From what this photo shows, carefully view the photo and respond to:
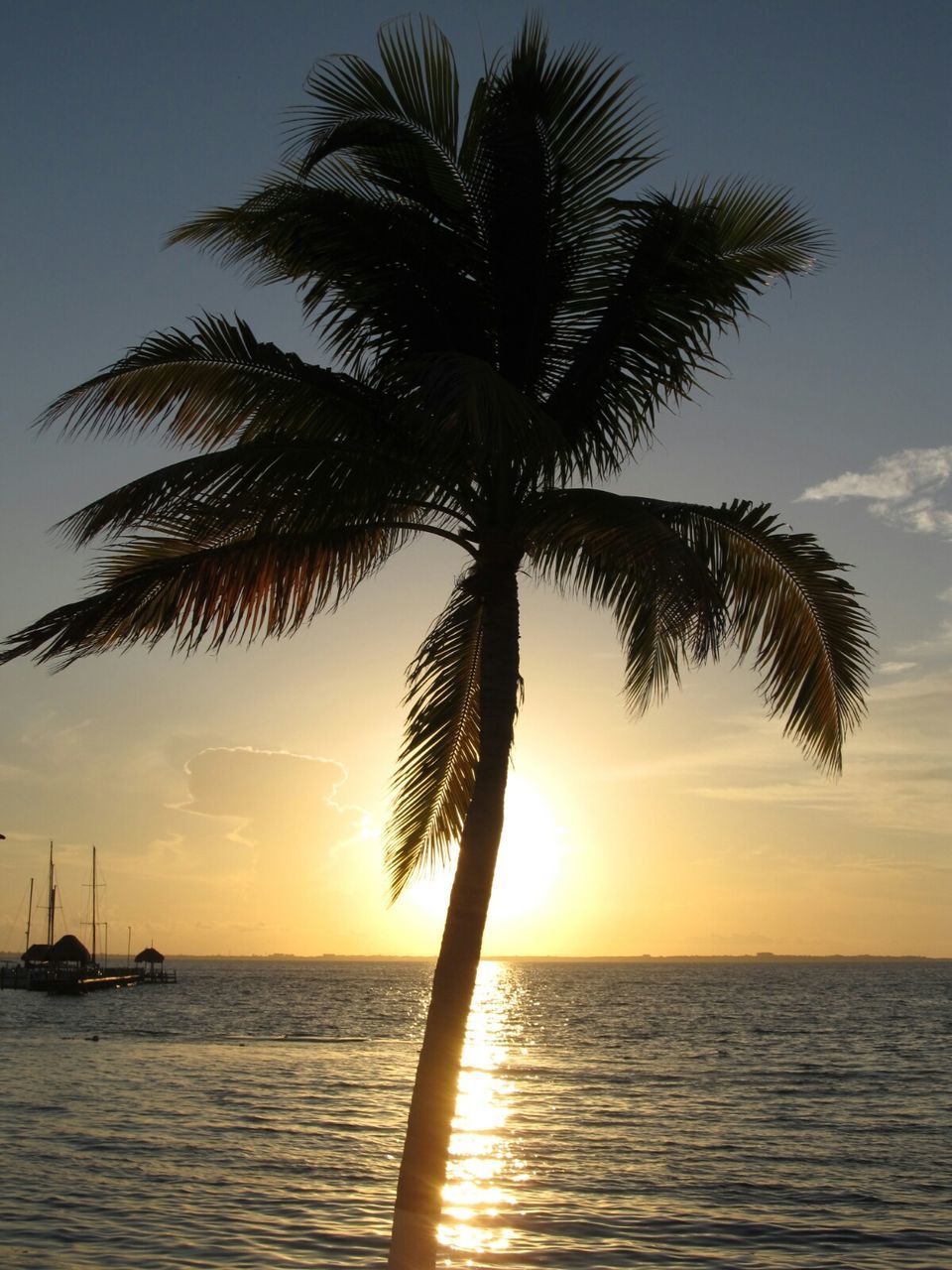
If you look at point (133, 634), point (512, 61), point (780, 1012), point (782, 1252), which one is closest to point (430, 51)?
point (512, 61)

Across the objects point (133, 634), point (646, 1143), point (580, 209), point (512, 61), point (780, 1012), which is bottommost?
point (780, 1012)

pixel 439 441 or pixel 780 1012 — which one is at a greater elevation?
pixel 439 441

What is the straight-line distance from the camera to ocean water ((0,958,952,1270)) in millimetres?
19078

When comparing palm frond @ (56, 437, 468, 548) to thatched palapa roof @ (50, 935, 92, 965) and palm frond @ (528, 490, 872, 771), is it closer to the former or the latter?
palm frond @ (528, 490, 872, 771)

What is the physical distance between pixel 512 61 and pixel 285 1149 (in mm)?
25892

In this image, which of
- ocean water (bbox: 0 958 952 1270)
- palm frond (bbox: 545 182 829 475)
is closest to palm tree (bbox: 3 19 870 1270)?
palm frond (bbox: 545 182 829 475)

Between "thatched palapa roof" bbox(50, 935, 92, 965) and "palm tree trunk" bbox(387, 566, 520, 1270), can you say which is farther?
"thatched palapa roof" bbox(50, 935, 92, 965)

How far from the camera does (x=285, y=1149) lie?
28.2 meters

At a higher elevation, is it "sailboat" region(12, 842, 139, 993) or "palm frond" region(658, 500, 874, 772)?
"palm frond" region(658, 500, 874, 772)

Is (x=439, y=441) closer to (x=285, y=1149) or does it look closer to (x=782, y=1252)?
(x=782, y=1252)

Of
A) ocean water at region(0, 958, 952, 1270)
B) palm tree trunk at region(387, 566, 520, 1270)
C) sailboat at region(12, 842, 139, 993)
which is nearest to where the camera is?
palm tree trunk at region(387, 566, 520, 1270)

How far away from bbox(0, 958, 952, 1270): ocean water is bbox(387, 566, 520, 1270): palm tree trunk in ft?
37.5

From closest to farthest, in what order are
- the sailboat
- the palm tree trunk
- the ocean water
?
the palm tree trunk, the ocean water, the sailboat

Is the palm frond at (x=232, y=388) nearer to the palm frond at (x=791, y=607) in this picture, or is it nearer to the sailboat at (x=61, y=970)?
the palm frond at (x=791, y=607)
